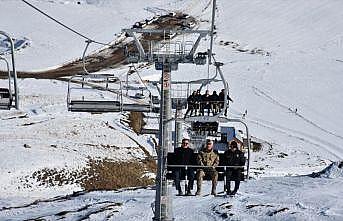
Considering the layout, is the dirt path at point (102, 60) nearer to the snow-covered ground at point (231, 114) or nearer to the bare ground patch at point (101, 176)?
the snow-covered ground at point (231, 114)

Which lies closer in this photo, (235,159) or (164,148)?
(164,148)

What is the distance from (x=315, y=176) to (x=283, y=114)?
62.3ft

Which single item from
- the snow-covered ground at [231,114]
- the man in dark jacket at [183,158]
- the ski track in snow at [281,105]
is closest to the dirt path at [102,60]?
the snow-covered ground at [231,114]

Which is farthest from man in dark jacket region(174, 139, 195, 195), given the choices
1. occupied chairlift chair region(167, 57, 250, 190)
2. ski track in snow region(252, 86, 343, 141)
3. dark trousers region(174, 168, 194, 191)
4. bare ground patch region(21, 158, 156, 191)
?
ski track in snow region(252, 86, 343, 141)

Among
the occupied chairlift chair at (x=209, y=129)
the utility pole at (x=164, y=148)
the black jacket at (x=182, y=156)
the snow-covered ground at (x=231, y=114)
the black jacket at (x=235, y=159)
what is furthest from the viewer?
the snow-covered ground at (x=231, y=114)

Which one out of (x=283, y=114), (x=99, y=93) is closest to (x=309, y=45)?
(x=283, y=114)

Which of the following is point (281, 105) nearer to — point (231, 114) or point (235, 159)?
point (231, 114)

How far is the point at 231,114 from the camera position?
4425cm

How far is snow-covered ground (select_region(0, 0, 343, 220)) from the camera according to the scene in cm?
2238

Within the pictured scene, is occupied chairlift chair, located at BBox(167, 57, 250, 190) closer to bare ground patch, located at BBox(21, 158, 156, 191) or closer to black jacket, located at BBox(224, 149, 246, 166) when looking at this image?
black jacket, located at BBox(224, 149, 246, 166)

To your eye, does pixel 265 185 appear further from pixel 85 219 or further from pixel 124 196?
pixel 85 219

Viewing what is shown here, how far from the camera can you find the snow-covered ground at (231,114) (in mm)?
22375

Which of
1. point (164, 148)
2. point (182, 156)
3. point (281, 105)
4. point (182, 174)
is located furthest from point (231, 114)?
point (164, 148)

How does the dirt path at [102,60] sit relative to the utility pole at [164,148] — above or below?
above
